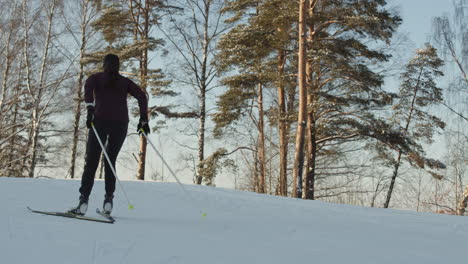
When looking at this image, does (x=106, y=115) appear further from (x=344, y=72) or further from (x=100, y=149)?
(x=344, y=72)

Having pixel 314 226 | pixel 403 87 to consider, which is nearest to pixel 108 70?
pixel 314 226

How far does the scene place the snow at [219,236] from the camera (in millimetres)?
2805

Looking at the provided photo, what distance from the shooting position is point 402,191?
85.3 feet

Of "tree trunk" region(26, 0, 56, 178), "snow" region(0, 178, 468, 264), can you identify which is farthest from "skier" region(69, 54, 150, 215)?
"tree trunk" region(26, 0, 56, 178)

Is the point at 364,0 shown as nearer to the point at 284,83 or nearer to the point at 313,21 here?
the point at 313,21

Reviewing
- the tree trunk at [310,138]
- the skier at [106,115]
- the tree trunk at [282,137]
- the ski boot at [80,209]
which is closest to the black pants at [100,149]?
the skier at [106,115]

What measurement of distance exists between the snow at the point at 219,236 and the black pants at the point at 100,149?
41cm

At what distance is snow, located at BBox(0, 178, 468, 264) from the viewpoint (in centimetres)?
280

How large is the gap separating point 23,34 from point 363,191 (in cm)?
1782

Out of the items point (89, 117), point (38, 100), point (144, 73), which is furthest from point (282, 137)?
point (89, 117)

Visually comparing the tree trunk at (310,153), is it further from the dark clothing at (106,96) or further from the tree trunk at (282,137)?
the dark clothing at (106,96)

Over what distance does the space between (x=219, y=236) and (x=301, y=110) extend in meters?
9.27

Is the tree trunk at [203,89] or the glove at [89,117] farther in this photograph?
the tree trunk at [203,89]

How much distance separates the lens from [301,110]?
40.8 feet
